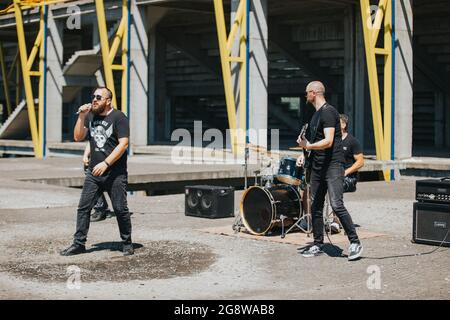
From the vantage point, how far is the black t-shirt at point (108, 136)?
877cm

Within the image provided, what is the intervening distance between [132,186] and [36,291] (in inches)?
426

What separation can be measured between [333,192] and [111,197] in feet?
7.85

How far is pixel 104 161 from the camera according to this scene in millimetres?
8664

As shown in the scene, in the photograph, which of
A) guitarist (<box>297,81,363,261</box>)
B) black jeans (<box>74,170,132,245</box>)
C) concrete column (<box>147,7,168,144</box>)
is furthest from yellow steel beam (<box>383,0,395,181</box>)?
concrete column (<box>147,7,168,144</box>)

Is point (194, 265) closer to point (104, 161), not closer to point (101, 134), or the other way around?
point (104, 161)

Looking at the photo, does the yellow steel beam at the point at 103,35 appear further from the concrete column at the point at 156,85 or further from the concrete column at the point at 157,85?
the concrete column at the point at 157,85

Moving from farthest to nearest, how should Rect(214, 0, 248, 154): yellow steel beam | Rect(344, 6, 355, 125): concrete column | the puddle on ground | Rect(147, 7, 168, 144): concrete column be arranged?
Rect(147, 7, 168, 144): concrete column < Rect(344, 6, 355, 125): concrete column < Rect(214, 0, 248, 154): yellow steel beam < the puddle on ground

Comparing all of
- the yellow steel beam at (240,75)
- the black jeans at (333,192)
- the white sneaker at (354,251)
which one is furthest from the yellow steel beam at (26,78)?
the white sneaker at (354,251)

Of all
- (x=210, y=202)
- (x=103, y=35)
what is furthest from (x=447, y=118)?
(x=210, y=202)

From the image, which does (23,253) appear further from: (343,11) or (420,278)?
(343,11)

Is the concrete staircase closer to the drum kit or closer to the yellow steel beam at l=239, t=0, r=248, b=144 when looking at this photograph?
the yellow steel beam at l=239, t=0, r=248, b=144

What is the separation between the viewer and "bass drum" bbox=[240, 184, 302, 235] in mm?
9953

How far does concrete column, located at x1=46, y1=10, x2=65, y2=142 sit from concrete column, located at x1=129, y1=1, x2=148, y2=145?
473 centimetres

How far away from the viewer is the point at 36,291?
7098mm
